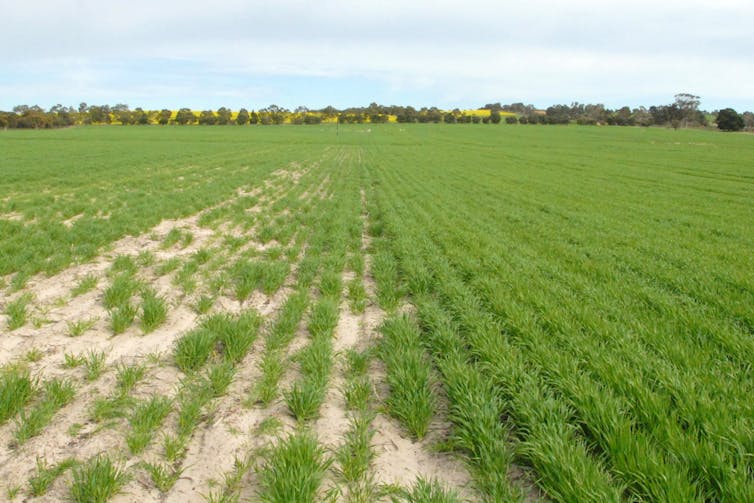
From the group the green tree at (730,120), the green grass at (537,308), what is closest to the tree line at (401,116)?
the green tree at (730,120)

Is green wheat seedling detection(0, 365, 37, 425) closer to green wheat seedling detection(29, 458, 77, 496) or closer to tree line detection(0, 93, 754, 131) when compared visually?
green wheat seedling detection(29, 458, 77, 496)

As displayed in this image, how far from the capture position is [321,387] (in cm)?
378

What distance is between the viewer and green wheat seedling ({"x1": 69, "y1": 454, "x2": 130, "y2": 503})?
2525mm

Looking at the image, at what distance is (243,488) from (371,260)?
607 centimetres

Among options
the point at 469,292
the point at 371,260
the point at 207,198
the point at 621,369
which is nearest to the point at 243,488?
the point at 621,369

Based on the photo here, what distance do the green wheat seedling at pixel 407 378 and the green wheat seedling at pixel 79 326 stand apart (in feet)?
12.0

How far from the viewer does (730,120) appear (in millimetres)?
107438

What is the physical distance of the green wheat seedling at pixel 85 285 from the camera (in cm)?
605

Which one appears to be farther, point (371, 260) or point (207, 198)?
point (207, 198)

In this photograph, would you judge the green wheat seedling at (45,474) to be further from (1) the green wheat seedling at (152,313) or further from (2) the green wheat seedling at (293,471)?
(1) the green wheat seedling at (152,313)

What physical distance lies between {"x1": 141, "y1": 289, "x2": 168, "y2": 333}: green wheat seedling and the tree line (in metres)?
126

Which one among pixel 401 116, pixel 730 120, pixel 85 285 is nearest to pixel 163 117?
pixel 401 116

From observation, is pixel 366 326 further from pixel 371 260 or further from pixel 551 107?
pixel 551 107

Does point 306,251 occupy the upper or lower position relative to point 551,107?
lower
